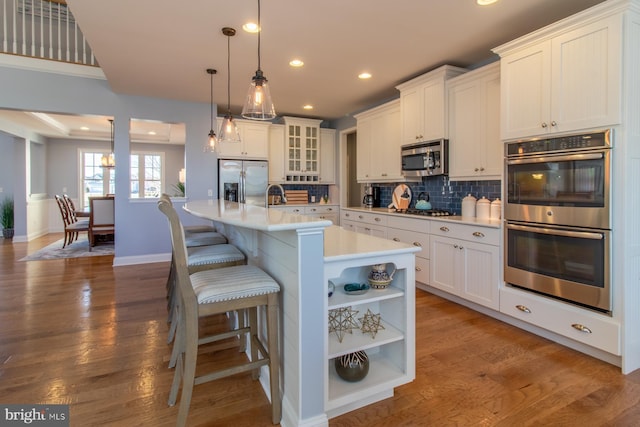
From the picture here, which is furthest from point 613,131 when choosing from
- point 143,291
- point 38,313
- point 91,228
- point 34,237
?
point 34,237

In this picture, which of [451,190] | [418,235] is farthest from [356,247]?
[451,190]

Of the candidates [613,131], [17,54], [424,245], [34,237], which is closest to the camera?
[613,131]

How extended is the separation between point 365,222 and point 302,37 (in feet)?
8.32

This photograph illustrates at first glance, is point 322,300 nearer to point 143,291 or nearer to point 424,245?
point 424,245

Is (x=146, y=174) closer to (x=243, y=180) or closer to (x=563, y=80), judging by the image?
(x=243, y=180)

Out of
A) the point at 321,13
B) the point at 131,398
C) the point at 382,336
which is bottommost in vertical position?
the point at 131,398

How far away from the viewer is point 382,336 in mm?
1792

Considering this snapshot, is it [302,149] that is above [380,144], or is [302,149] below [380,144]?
above

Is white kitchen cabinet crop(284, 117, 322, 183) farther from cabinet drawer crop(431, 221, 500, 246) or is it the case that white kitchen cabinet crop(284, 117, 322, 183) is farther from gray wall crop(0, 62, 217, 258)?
cabinet drawer crop(431, 221, 500, 246)

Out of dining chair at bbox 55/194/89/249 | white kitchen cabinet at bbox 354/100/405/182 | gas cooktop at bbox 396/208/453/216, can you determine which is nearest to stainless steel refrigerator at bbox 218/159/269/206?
white kitchen cabinet at bbox 354/100/405/182

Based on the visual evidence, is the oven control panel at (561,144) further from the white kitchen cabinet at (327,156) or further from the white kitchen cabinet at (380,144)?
the white kitchen cabinet at (327,156)

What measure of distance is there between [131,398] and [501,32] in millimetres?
3941

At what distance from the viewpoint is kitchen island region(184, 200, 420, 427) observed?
1.50 m

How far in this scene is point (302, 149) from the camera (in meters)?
6.16
